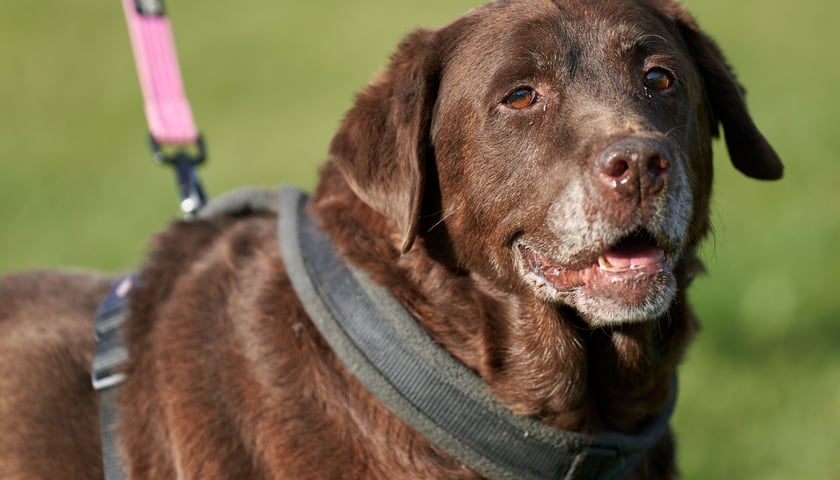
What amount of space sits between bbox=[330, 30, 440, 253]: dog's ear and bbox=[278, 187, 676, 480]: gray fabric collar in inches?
8.4

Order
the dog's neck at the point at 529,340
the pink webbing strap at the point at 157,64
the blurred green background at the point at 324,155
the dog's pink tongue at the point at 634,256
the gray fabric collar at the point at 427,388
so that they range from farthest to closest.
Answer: the blurred green background at the point at 324,155, the pink webbing strap at the point at 157,64, the dog's neck at the point at 529,340, the dog's pink tongue at the point at 634,256, the gray fabric collar at the point at 427,388

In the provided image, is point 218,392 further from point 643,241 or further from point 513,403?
point 643,241

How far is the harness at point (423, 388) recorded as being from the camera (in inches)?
125

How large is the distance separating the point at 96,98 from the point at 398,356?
12.6 m

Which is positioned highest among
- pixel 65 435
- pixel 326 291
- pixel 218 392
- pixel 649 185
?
pixel 649 185

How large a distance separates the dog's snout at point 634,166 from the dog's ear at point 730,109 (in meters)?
0.74

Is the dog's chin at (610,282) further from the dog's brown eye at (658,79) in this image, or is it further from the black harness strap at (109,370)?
the black harness strap at (109,370)

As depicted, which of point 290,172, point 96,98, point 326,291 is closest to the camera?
point 326,291

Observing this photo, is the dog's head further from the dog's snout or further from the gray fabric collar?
the gray fabric collar

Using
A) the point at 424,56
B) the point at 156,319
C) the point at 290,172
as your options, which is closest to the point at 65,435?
the point at 156,319

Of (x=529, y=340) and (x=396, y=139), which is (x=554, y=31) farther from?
(x=529, y=340)

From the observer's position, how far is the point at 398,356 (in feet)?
10.5

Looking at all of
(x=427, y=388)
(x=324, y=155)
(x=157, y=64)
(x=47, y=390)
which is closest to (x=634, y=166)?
(x=427, y=388)

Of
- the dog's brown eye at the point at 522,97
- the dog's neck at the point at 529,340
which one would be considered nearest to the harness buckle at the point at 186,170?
the dog's neck at the point at 529,340
